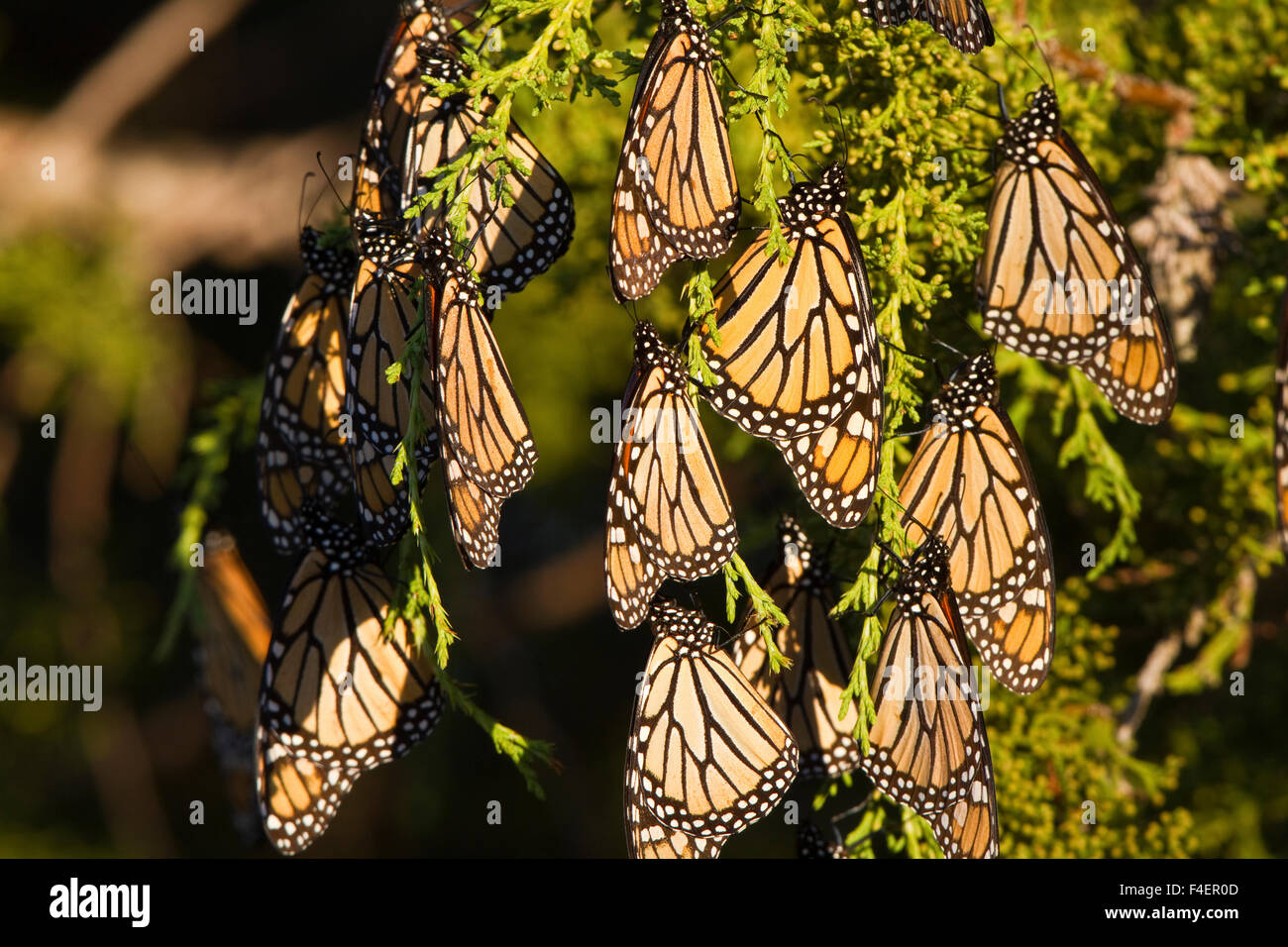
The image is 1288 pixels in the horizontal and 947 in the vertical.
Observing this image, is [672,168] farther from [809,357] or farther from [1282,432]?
[1282,432]

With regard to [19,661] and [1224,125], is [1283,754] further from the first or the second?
[19,661]

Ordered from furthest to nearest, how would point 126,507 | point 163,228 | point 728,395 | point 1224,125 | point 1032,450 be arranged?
point 126,507
point 163,228
point 1032,450
point 1224,125
point 728,395

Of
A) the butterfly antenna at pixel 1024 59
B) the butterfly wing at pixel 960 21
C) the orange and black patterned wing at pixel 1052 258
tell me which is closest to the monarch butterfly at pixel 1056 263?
the orange and black patterned wing at pixel 1052 258

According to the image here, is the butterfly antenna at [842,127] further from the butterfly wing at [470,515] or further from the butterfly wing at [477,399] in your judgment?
the butterfly wing at [470,515]

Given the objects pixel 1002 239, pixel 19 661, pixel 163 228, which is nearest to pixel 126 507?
pixel 19 661

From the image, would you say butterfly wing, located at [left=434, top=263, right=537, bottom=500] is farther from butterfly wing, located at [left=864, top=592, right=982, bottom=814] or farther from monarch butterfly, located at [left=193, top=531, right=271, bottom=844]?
monarch butterfly, located at [left=193, top=531, right=271, bottom=844]

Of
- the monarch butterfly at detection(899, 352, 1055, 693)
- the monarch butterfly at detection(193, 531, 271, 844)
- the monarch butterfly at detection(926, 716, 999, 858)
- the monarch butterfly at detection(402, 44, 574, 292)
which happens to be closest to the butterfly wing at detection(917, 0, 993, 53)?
the monarch butterfly at detection(899, 352, 1055, 693)
